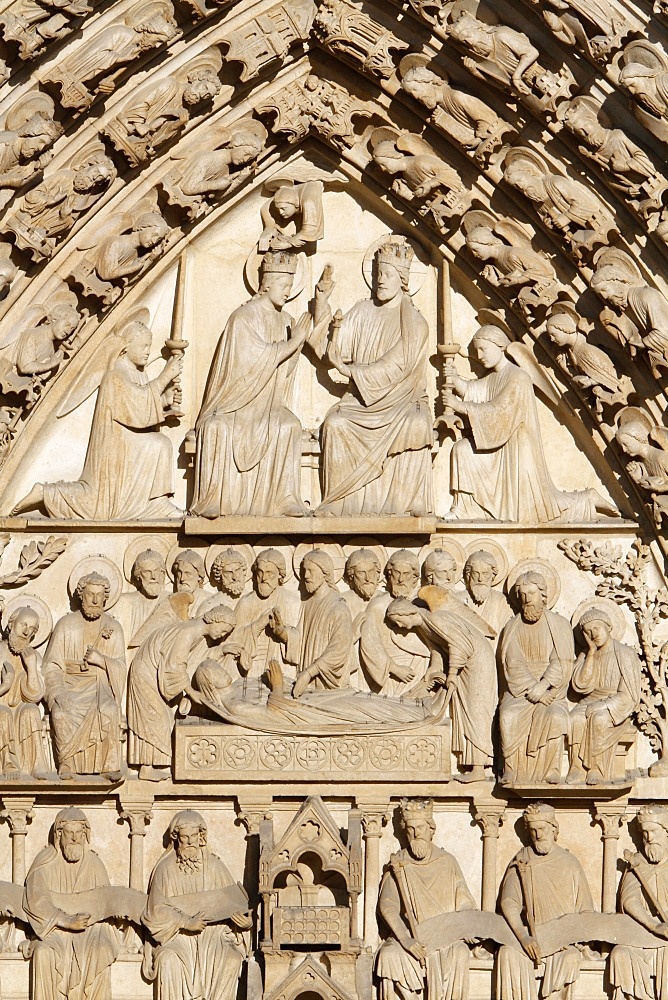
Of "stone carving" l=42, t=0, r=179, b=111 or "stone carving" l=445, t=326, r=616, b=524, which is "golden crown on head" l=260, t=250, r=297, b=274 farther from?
"stone carving" l=42, t=0, r=179, b=111

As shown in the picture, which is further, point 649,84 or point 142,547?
point 142,547

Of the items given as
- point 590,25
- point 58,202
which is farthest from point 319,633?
point 590,25

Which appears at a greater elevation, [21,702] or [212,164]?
[212,164]

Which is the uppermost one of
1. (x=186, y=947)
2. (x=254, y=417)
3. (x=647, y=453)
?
(x=254, y=417)

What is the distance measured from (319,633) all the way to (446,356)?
183 centimetres

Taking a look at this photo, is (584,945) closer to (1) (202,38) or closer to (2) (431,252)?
(2) (431,252)

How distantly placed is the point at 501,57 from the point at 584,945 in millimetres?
5117

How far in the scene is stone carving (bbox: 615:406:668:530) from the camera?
13562 mm

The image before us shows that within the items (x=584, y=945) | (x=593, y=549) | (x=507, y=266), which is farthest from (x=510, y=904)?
(x=507, y=266)

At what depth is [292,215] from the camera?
14.3 meters

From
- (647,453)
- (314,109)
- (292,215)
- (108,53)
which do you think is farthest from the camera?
(292,215)

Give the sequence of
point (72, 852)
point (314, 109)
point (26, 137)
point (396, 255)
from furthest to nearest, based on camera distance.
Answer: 1. point (396, 255)
2. point (314, 109)
3. point (72, 852)
4. point (26, 137)

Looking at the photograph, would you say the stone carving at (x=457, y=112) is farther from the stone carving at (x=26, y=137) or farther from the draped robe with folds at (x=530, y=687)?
the draped robe with folds at (x=530, y=687)

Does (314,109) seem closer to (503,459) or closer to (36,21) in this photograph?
(36,21)
